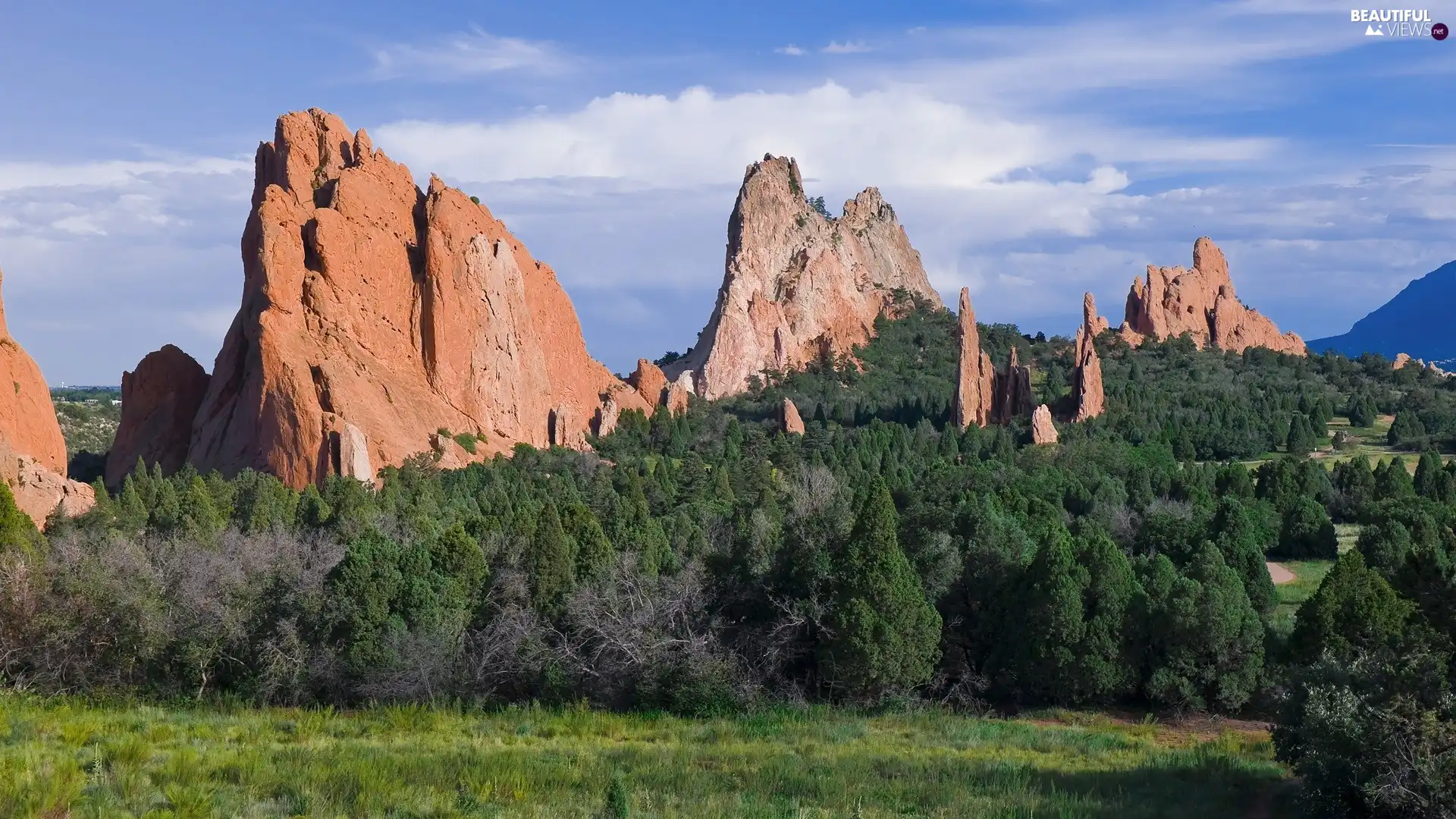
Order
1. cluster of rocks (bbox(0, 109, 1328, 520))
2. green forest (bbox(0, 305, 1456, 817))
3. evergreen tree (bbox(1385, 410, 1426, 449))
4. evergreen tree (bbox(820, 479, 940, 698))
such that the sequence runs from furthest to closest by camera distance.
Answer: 1. evergreen tree (bbox(1385, 410, 1426, 449))
2. cluster of rocks (bbox(0, 109, 1328, 520))
3. evergreen tree (bbox(820, 479, 940, 698))
4. green forest (bbox(0, 305, 1456, 817))

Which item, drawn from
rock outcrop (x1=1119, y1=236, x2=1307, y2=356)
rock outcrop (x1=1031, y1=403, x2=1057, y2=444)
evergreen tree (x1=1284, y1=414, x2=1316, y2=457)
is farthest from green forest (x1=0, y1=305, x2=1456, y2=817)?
Answer: rock outcrop (x1=1119, y1=236, x2=1307, y2=356)

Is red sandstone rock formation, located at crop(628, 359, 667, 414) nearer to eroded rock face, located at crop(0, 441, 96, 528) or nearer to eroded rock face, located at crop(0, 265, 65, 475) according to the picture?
eroded rock face, located at crop(0, 265, 65, 475)

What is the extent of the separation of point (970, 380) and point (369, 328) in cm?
3967

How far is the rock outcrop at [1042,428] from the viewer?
81000mm

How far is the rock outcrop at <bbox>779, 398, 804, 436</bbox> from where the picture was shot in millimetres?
90875

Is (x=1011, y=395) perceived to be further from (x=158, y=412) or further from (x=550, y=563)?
(x=550, y=563)

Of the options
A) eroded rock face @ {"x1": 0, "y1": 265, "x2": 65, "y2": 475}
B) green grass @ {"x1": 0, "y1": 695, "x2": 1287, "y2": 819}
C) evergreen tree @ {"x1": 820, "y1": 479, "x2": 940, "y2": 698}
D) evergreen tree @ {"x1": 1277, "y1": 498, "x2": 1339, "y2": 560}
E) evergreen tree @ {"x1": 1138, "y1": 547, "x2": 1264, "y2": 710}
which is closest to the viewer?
green grass @ {"x1": 0, "y1": 695, "x2": 1287, "y2": 819}

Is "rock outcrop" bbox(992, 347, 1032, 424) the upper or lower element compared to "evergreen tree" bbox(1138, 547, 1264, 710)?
upper

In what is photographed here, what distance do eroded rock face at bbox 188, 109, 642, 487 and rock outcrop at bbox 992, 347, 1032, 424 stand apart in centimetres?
2730

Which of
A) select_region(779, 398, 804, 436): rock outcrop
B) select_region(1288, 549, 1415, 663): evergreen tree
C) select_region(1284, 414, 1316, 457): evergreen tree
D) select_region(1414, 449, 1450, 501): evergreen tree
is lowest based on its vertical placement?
select_region(1288, 549, 1415, 663): evergreen tree

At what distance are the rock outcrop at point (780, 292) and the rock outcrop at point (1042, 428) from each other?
104 ft

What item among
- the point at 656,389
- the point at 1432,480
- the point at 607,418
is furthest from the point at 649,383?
the point at 1432,480

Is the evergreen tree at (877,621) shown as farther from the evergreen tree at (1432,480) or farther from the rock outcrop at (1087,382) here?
the rock outcrop at (1087,382)

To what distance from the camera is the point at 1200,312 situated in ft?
399
